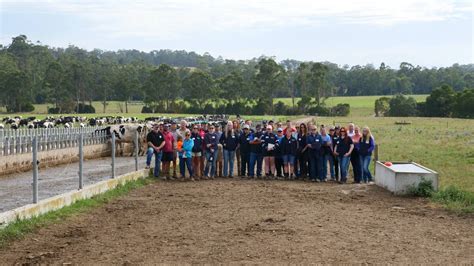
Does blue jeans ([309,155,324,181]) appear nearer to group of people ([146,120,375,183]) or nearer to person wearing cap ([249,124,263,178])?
group of people ([146,120,375,183])

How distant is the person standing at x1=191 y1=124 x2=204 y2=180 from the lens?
2033cm

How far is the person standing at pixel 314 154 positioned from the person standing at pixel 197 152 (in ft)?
10.8

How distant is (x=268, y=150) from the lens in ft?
66.7

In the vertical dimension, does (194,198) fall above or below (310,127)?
below

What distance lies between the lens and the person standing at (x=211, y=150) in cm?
2047

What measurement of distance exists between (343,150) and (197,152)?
4396mm

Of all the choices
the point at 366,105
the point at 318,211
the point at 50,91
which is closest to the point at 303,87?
the point at 366,105

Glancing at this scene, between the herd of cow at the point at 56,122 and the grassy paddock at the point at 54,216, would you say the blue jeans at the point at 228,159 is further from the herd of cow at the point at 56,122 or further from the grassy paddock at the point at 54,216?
the herd of cow at the point at 56,122

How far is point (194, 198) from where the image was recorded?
630 inches

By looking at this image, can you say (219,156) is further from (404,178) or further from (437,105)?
(437,105)

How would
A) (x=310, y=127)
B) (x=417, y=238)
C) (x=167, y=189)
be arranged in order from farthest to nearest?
(x=310, y=127) → (x=167, y=189) → (x=417, y=238)

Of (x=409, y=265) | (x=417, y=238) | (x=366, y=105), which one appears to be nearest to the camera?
(x=409, y=265)

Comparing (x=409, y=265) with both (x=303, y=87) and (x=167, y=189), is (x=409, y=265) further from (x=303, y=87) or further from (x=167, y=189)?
(x=303, y=87)

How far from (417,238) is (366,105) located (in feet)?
390
